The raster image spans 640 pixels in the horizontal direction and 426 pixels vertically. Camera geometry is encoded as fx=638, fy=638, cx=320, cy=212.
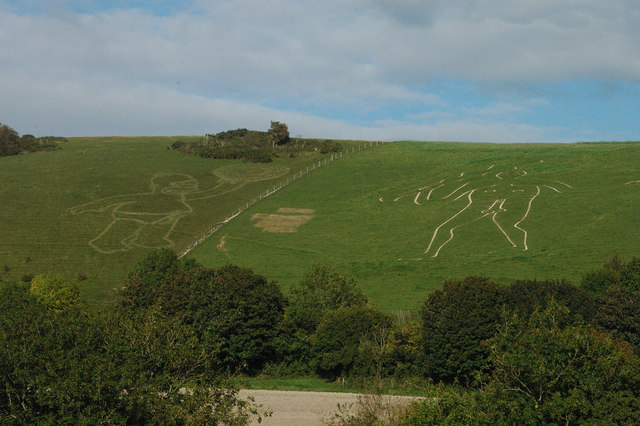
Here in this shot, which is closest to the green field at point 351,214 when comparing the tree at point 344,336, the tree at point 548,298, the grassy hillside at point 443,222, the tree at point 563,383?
the grassy hillside at point 443,222

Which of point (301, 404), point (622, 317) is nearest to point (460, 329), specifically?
point (622, 317)

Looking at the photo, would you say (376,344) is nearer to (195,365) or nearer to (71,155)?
(195,365)

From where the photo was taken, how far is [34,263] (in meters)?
92.9

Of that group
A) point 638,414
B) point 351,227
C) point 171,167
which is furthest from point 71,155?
point 638,414

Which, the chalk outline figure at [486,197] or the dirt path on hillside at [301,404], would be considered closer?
the dirt path on hillside at [301,404]

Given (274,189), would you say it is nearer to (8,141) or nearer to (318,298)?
(318,298)

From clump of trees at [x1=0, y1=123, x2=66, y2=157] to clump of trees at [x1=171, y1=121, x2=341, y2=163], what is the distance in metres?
33.5

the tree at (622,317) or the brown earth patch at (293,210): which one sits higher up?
the brown earth patch at (293,210)

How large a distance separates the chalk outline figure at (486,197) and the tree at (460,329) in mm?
33297

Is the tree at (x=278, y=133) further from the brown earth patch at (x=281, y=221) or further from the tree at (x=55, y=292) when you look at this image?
the tree at (x=55, y=292)

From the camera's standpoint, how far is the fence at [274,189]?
334 ft

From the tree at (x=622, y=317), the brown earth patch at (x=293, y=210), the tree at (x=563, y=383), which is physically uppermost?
the tree at (x=563, y=383)

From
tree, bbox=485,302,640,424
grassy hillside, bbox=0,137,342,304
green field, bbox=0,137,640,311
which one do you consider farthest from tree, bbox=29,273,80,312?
tree, bbox=485,302,640,424

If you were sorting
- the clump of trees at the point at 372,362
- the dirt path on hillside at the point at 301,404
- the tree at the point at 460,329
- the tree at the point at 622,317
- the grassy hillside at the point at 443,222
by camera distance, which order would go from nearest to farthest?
the clump of trees at the point at 372,362 < the dirt path on hillside at the point at 301,404 < the tree at the point at 460,329 < the tree at the point at 622,317 < the grassy hillside at the point at 443,222
